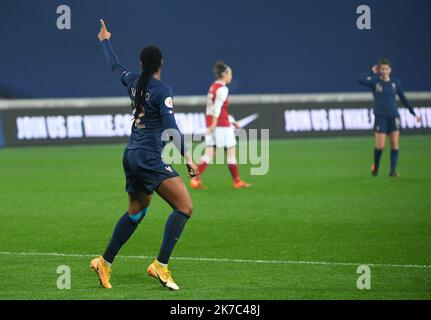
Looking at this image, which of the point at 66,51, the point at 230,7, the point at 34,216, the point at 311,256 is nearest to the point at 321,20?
the point at 230,7

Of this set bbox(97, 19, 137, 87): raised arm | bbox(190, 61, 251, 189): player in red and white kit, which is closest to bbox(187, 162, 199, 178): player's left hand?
bbox(97, 19, 137, 87): raised arm

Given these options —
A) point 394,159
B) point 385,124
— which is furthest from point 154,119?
point 385,124

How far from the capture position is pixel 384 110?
17.4m

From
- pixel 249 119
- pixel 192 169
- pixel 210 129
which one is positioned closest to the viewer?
pixel 192 169

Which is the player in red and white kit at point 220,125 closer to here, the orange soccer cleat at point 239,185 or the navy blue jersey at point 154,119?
the orange soccer cleat at point 239,185

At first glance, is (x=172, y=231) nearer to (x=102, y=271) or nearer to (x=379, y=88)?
(x=102, y=271)

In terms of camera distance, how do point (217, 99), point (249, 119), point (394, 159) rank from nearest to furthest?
point (217, 99) < point (394, 159) < point (249, 119)

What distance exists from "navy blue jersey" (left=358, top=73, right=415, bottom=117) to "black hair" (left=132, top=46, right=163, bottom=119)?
10.1m

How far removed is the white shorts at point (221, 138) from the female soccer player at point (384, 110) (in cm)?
298

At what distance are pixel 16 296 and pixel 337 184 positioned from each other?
31.1 ft

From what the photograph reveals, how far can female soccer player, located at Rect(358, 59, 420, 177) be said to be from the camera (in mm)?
17266

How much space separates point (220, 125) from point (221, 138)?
0.26m

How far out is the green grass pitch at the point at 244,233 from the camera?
26.1ft

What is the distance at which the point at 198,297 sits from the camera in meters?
7.45
